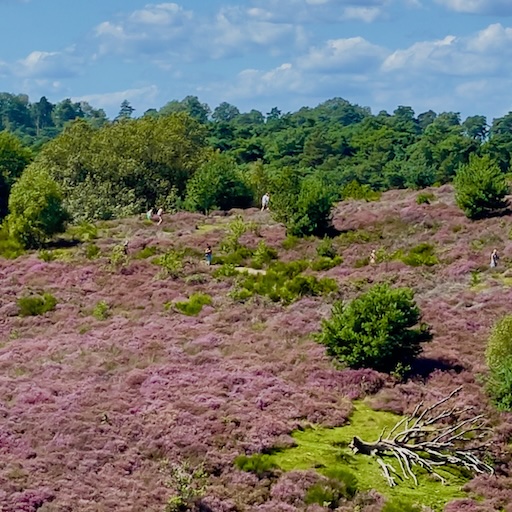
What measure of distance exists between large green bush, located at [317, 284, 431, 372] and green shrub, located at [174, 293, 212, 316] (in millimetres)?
8326

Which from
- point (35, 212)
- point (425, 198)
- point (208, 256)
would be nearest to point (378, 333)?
point (208, 256)

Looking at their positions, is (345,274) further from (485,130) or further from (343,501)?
(485,130)

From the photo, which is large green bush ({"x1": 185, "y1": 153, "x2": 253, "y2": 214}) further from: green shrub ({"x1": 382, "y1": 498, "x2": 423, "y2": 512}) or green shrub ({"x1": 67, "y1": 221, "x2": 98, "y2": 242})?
green shrub ({"x1": 382, "y1": 498, "x2": 423, "y2": 512})

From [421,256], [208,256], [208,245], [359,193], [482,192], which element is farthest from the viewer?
[359,193]

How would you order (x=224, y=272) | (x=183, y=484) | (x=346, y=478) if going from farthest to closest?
(x=224, y=272) → (x=346, y=478) → (x=183, y=484)

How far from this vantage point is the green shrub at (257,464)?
65.0 ft

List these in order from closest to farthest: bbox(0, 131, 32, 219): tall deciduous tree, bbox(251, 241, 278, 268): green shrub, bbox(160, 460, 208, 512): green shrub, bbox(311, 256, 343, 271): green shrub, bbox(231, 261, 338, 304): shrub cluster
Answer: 1. bbox(160, 460, 208, 512): green shrub
2. bbox(231, 261, 338, 304): shrub cluster
3. bbox(311, 256, 343, 271): green shrub
4. bbox(251, 241, 278, 268): green shrub
5. bbox(0, 131, 32, 219): tall deciduous tree

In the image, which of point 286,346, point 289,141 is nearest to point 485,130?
point 289,141

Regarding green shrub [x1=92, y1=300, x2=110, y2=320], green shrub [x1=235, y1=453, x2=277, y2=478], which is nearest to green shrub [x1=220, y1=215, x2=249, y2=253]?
green shrub [x1=92, y1=300, x2=110, y2=320]

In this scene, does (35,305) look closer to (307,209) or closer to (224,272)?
(224,272)

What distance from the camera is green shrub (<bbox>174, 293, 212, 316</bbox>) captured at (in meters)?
34.1

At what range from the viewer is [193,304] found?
34.7 m

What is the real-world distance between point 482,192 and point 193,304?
2062 centimetres

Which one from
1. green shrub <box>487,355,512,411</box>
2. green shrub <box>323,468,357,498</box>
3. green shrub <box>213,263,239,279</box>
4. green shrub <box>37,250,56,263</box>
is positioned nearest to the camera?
green shrub <box>323,468,357,498</box>
